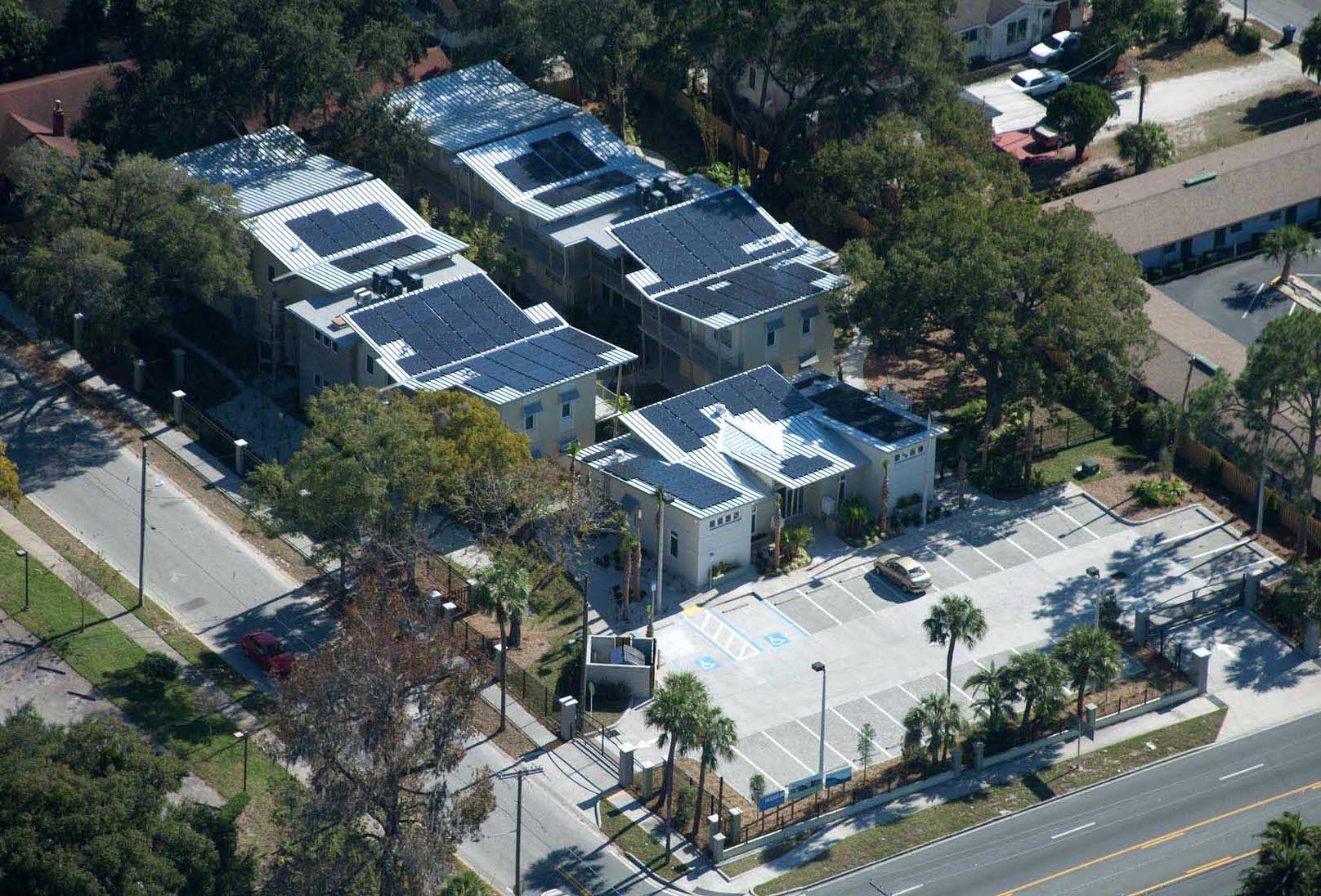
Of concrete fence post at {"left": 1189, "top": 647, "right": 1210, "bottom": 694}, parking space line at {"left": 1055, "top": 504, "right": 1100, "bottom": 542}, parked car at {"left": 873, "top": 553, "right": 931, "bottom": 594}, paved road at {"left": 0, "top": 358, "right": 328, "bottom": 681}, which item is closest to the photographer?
concrete fence post at {"left": 1189, "top": 647, "right": 1210, "bottom": 694}

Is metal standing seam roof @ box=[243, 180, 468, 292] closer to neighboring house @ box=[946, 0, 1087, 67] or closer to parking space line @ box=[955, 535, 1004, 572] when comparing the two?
parking space line @ box=[955, 535, 1004, 572]

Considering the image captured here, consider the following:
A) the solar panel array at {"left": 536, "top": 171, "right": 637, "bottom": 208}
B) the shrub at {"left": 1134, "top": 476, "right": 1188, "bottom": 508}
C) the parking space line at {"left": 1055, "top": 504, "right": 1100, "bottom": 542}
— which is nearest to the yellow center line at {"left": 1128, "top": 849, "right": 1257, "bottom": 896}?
the parking space line at {"left": 1055, "top": 504, "right": 1100, "bottom": 542}

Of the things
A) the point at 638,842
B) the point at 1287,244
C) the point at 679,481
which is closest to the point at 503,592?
the point at 638,842

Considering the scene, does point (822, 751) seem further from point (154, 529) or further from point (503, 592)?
point (154, 529)

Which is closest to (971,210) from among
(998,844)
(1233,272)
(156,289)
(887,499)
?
(887,499)

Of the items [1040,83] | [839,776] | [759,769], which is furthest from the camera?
[1040,83]

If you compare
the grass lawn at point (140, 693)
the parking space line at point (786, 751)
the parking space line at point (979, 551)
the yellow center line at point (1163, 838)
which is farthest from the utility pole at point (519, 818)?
the parking space line at point (979, 551)
